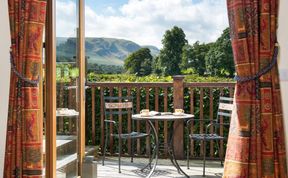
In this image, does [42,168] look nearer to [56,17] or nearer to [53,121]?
[53,121]

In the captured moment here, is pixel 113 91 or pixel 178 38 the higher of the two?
pixel 178 38

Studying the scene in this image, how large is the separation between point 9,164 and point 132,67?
4.73 meters

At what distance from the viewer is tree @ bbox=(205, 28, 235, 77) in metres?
7.04

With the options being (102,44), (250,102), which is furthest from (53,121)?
(102,44)

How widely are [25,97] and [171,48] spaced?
4.83 m

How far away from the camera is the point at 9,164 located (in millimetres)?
3176

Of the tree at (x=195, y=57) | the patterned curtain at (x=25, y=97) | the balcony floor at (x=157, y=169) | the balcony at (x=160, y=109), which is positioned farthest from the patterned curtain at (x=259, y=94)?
the tree at (x=195, y=57)

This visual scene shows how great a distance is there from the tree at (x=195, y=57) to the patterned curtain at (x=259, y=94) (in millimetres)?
4303

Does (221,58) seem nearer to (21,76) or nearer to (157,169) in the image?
(157,169)

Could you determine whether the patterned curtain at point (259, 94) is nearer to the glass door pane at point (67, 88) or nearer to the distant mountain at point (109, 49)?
the glass door pane at point (67, 88)

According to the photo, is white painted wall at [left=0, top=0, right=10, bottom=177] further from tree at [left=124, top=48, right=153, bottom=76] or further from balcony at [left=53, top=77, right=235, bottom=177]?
tree at [left=124, top=48, right=153, bottom=76]

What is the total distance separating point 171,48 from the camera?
7.66 meters

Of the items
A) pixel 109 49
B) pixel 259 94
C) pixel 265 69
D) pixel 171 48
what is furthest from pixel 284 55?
pixel 109 49

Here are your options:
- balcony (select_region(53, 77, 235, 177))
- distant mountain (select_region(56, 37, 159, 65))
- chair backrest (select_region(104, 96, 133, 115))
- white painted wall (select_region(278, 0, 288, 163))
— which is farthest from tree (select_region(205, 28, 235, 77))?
white painted wall (select_region(278, 0, 288, 163))
